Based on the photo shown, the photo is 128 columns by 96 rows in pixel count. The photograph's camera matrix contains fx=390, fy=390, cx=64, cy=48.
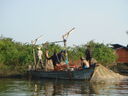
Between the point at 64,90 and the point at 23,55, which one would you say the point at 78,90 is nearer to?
the point at 64,90

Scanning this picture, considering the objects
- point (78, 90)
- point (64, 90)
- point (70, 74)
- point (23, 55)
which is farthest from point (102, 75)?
point (23, 55)

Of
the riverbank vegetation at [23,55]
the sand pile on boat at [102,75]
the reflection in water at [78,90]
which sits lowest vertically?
the reflection in water at [78,90]

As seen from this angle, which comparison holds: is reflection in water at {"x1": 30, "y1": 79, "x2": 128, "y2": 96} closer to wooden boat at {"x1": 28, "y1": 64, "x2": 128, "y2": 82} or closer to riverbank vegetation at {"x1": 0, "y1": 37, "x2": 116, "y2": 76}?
wooden boat at {"x1": 28, "y1": 64, "x2": 128, "y2": 82}

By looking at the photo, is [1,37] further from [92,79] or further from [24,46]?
[92,79]

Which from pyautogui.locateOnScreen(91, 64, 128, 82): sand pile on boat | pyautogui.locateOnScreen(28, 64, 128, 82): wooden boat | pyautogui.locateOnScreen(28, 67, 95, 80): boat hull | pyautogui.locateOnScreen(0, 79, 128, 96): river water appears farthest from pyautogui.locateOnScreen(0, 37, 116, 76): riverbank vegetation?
pyautogui.locateOnScreen(0, 79, 128, 96): river water

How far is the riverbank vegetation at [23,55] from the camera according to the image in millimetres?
32219

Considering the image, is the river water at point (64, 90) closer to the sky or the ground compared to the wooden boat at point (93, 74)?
closer to the ground

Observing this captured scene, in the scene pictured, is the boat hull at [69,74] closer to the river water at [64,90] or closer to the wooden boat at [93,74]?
the wooden boat at [93,74]

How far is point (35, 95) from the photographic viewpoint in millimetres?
14602

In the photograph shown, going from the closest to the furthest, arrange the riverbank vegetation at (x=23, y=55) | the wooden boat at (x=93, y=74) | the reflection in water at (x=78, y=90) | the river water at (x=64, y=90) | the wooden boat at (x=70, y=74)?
the river water at (x=64, y=90)
the reflection in water at (x=78, y=90)
the wooden boat at (x=93, y=74)
the wooden boat at (x=70, y=74)
the riverbank vegetation at (x=23, y=55)

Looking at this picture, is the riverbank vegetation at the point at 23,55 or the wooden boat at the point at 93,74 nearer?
the wooden boat at the point at 93,74

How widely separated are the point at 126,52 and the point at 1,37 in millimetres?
18508

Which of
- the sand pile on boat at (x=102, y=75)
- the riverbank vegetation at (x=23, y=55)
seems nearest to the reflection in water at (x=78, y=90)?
the sand pile on boat at (x=102, y=75)

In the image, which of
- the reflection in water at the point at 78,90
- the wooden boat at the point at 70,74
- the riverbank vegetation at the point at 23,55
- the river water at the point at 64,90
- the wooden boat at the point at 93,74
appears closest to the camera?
the river water at the point at 64,90
